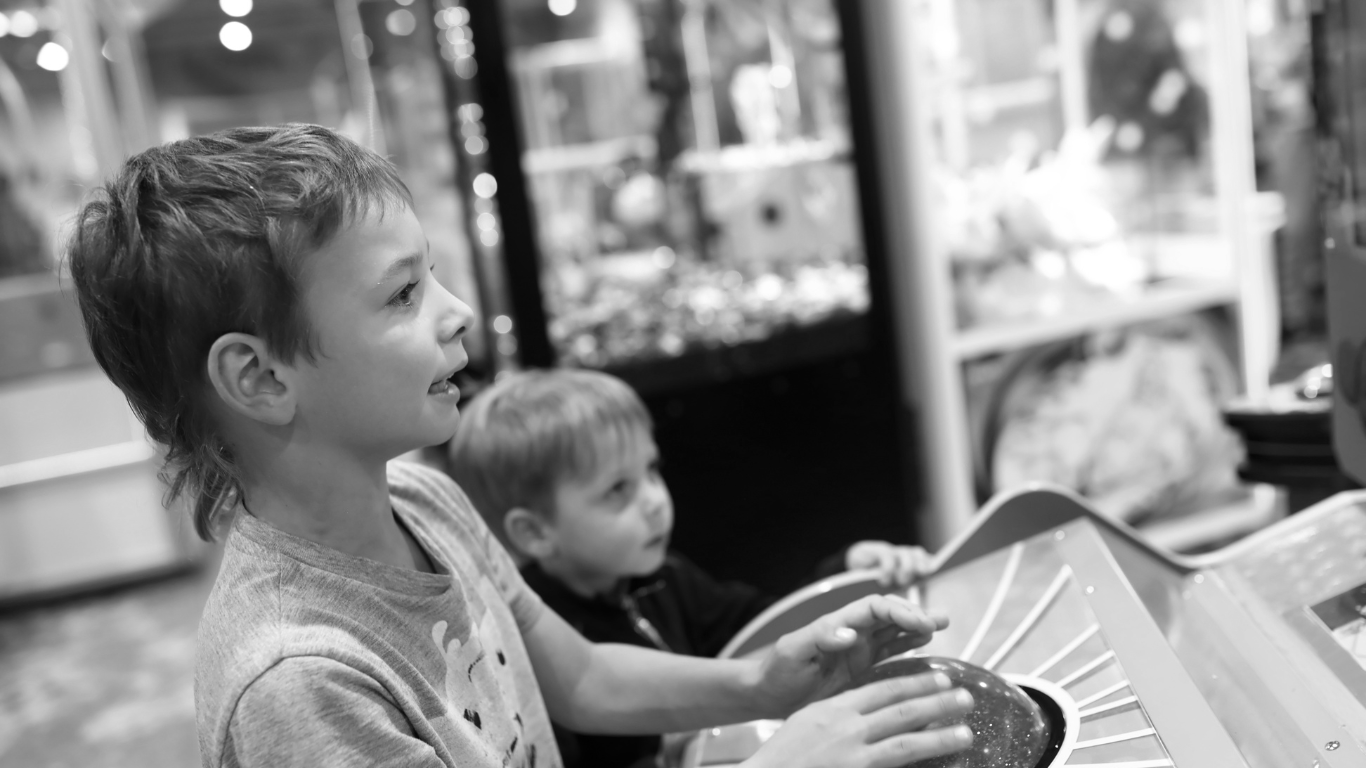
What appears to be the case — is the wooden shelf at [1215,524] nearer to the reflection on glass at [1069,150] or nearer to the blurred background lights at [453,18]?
the reflection on glass at [1069,150]

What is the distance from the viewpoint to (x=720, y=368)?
2.66 m

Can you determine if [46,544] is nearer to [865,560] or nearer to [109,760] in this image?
[109,760]

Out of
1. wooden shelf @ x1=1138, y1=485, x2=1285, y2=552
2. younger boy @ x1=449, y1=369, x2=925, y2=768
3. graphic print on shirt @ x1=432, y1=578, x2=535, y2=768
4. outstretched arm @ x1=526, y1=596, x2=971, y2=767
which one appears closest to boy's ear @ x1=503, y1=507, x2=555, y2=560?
younger boy @ x1=449, y1=369, x2=925, y2=768

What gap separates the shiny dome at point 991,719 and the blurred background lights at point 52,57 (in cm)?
369

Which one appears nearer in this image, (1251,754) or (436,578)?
(1251,754)

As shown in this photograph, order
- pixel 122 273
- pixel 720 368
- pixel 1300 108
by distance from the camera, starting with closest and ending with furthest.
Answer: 1. pixel 122 273
2. pixel 720 368
3. pixel 1300 108

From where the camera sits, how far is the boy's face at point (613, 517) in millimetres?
1502

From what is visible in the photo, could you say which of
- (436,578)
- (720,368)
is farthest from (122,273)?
(720,368)


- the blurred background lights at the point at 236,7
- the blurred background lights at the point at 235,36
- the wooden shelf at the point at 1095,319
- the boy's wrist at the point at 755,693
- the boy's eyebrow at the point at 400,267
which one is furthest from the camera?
the blurred background lights at the point at 235,36

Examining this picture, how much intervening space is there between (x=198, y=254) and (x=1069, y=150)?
2684mm

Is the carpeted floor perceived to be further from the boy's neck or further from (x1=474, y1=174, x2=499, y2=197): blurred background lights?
the boy's neck

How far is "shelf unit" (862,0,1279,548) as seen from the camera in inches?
104

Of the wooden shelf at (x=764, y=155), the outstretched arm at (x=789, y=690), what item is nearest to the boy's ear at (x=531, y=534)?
the outstretched arm at (x=789, y=690)

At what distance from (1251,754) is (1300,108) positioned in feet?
11.0
